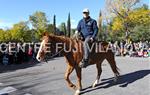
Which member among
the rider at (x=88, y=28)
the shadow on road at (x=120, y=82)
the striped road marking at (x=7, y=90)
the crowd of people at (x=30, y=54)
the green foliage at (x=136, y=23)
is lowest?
the striped road marking at (x=7, y=90)

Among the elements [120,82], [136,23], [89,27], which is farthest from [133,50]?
[89,27]

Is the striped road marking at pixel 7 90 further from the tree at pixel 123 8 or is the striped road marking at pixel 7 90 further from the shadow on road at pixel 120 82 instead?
the tree at pixel 123 8

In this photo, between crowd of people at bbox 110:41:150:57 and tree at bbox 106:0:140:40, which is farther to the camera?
tree at bbox 106:0:140:40

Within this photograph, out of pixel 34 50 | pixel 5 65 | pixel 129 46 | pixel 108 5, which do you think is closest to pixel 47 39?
pixel 5 65

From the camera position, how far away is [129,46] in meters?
34.5

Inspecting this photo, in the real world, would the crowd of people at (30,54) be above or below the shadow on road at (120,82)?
above

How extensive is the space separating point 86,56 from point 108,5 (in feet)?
166

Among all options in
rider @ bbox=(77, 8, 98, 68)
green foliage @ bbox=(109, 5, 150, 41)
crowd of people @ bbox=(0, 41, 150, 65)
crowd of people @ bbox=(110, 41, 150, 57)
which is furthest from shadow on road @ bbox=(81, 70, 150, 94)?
green foliage @ bbox=(109, 5, 150, 41)

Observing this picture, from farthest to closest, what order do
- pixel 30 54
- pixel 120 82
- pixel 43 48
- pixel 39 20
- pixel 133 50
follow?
pixel 39 20 → pixel 133 50 → pixel 30 54 → pixel 120 82 → pixel 43 48

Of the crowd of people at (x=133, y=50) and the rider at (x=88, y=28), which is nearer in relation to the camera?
the rider at (x=88, y=28)

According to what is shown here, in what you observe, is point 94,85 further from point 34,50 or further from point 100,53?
point 34,50

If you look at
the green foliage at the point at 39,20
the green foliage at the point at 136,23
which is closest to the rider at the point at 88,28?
the green foliage at the point at 136,23

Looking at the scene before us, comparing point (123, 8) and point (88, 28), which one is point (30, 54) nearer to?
point (88, 28)

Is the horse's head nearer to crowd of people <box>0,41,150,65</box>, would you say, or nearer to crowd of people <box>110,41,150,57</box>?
crowd of people <box>0,41,150,65</box>
